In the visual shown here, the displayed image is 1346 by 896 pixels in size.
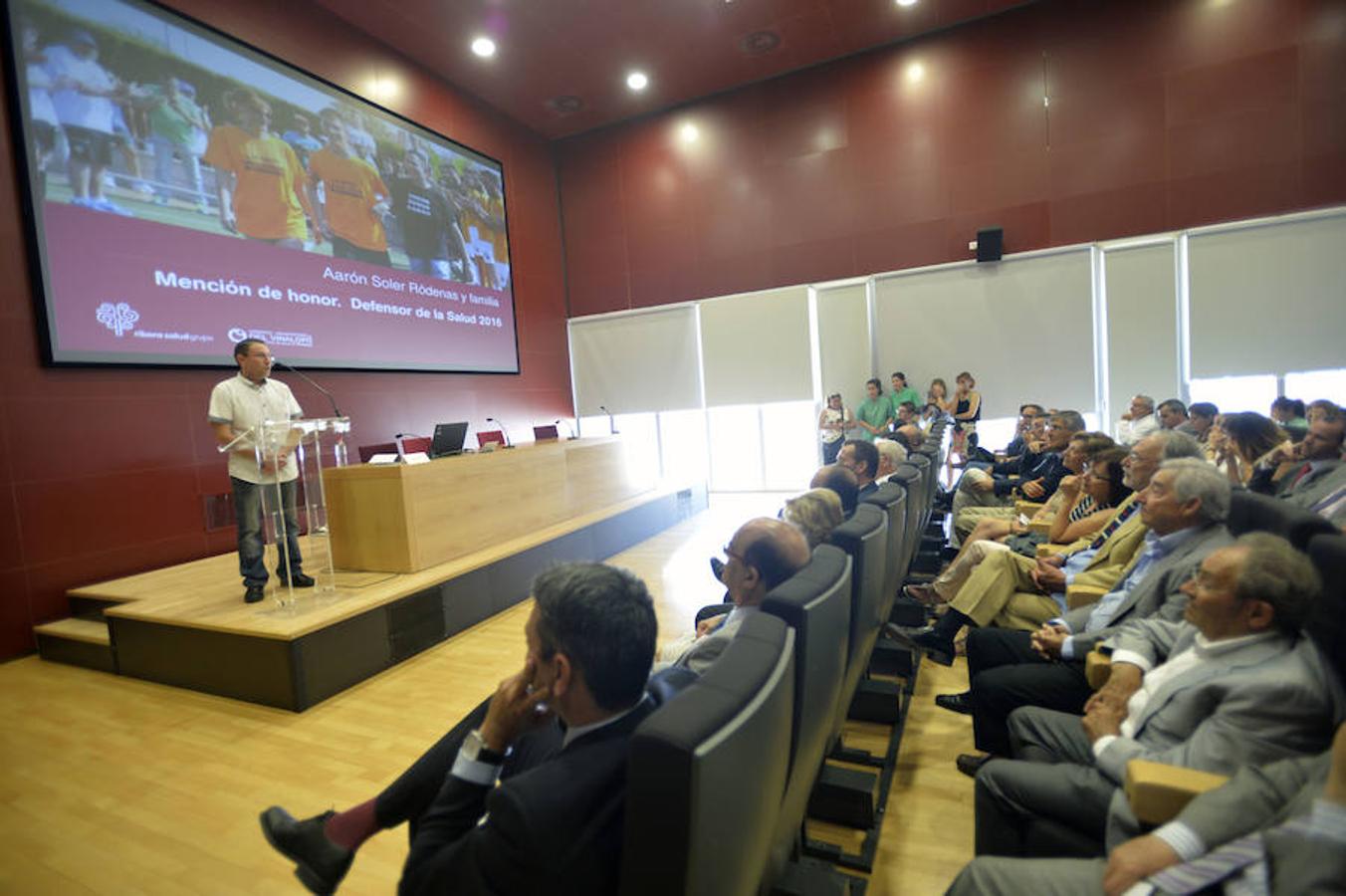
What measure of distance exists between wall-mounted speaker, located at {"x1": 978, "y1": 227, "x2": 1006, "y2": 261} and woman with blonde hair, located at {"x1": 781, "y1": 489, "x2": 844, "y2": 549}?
228 inches

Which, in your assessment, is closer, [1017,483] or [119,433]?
[119,433]

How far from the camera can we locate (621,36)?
257 inches

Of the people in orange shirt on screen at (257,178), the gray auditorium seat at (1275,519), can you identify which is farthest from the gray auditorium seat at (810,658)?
the people in orange shirt on screen at (257,178)

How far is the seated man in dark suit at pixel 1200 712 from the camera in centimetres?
115

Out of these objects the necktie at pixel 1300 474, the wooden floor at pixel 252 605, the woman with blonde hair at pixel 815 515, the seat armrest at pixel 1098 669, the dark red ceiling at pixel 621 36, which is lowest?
the wooden floor at pixel 252 605

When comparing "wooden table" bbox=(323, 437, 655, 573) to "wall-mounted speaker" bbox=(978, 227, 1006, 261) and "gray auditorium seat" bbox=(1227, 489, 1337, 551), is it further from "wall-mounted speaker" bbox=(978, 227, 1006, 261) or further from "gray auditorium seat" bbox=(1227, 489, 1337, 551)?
"wall-mounted speaker" bbox=(978, 227, 1006, 261)

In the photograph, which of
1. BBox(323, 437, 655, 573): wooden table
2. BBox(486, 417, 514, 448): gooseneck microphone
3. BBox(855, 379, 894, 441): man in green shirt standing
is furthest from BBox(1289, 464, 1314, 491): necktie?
BBox(486, 417, 514, 448): gooseneck microphone

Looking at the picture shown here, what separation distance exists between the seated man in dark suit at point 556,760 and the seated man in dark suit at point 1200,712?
3.16ft

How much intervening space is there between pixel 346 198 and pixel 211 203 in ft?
4.23

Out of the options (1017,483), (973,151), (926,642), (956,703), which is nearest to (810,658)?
(956,703)

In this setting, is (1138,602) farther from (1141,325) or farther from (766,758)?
(1141,325)

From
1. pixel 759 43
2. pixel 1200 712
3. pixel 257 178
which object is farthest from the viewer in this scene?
pixel 759 43

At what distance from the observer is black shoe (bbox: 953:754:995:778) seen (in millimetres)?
2027

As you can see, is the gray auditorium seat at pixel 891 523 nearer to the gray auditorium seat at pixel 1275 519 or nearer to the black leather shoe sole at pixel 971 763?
the black leather shoe sole at pixel 971 763
